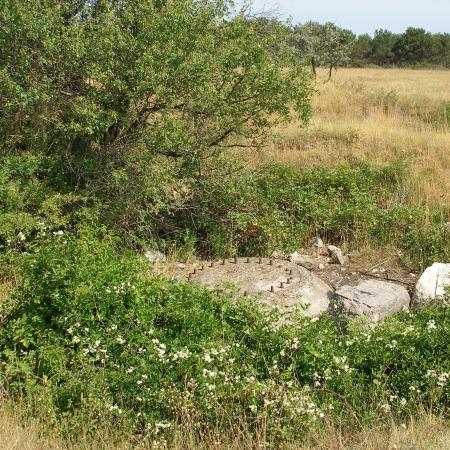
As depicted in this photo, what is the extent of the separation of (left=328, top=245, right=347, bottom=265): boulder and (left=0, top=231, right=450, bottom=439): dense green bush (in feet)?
8.51

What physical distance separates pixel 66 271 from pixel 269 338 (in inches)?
68.4

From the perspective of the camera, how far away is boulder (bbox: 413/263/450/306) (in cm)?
654

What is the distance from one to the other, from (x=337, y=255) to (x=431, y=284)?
157 centimetres

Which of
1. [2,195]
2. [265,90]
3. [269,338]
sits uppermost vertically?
[265,90]

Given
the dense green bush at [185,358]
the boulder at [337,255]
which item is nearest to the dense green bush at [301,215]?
the boulder at [337,255]

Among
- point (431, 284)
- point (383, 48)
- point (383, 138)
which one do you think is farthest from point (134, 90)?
point (383, 48)

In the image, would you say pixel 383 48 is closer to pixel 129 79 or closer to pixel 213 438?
pixel 129 79

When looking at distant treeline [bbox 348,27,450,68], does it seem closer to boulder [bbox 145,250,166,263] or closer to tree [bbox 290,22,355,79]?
tree [bbox 290,22,355,79]

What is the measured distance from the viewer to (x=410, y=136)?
11.1 metres

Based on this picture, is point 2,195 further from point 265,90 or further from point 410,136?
point 410,136

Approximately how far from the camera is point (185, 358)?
14.7ft

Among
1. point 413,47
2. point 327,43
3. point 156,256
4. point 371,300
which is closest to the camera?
point 371,300

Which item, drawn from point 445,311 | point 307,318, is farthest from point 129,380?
point 445,311

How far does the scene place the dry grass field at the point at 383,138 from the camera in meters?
9.43
